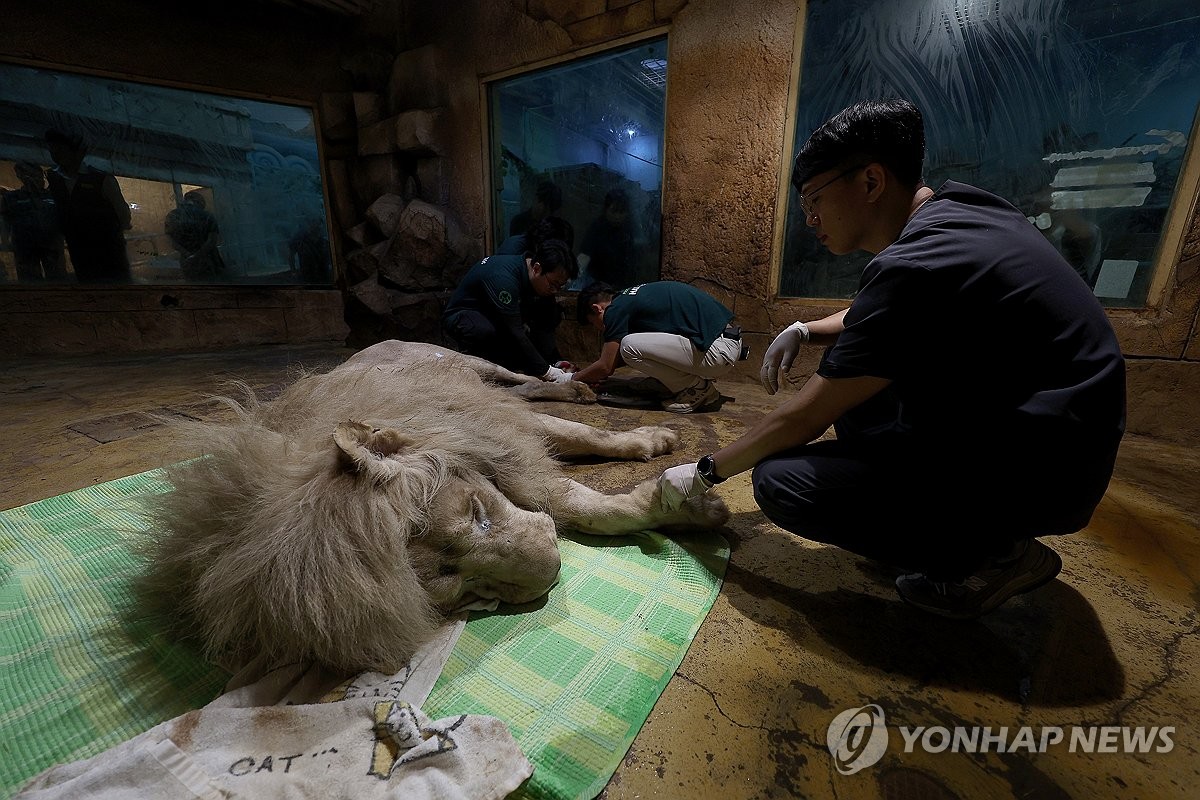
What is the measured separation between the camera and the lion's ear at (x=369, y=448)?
1.19m

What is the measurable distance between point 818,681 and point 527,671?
2.52 feet

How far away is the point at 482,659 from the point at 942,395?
1511 millimetres

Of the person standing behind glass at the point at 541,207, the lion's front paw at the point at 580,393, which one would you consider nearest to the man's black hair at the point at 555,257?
the lion's front paw at the point at 580,393

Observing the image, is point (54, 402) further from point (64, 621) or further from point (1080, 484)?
point (1080, 484)

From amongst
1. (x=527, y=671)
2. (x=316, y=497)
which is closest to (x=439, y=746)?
(x=527, y=671)

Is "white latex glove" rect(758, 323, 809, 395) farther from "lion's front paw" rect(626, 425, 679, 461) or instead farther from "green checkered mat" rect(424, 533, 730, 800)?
"green checkered mat" rect(424, 533, 730, 800)

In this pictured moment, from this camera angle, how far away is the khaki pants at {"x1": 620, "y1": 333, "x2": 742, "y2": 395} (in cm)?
397

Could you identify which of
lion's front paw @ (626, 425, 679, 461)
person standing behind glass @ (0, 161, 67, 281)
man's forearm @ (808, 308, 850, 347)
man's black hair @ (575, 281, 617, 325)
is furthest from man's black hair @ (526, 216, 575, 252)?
person standing behind glass @ (0, 161, 67, 281)

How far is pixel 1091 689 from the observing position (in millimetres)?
1259

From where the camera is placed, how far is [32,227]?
610cm

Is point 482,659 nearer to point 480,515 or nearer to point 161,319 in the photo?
point 480,515

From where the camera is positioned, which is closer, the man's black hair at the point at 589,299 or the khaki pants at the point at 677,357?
the khaki pants at the point at 677,357

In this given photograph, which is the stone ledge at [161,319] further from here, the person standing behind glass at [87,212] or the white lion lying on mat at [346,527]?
the white lion lying on mat at [346,527]

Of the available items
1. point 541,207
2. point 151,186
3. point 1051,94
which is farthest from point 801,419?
point 151,186
